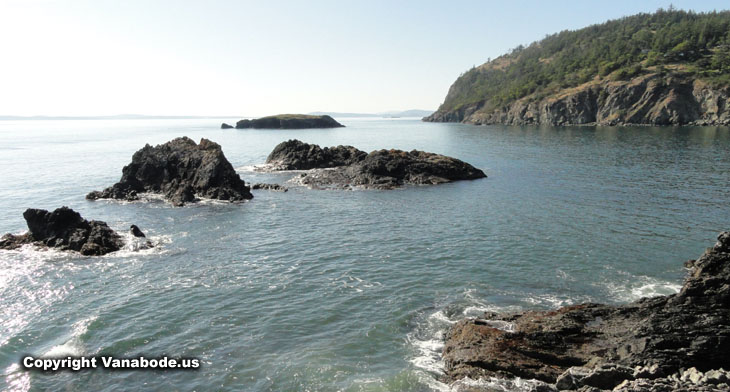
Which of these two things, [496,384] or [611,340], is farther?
[611,340]

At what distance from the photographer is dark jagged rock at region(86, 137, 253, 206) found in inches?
2015

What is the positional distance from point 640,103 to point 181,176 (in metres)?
155

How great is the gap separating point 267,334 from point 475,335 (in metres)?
9.23

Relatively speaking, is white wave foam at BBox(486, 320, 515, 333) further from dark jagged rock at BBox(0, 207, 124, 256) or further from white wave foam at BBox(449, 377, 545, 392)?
dark jagged rock at BBox(0, 207, 124, 256)

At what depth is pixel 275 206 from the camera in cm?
4700

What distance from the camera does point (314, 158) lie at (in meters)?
75.9

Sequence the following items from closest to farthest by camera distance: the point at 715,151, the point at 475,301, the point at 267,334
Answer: the point at 267,334 → the point at 475,301 → the point at 715,151

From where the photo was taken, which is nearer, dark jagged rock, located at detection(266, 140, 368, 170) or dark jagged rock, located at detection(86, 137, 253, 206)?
dark jagged rock, located at detection(86, 137, 253, 206)

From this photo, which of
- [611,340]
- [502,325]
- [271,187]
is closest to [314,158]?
[271,187]

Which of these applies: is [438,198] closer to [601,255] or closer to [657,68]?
[601,255]

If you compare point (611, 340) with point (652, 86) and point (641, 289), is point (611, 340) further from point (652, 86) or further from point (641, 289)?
point (652, 86)

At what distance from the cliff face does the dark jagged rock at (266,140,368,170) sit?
11943 cm

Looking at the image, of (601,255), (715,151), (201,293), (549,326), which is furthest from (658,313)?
(715,151)

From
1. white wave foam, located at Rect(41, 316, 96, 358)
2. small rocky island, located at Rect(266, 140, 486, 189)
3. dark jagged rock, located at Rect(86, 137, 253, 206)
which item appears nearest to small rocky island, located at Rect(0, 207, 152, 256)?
white wave foam, located at Rect(41, 316, 96, 358)
